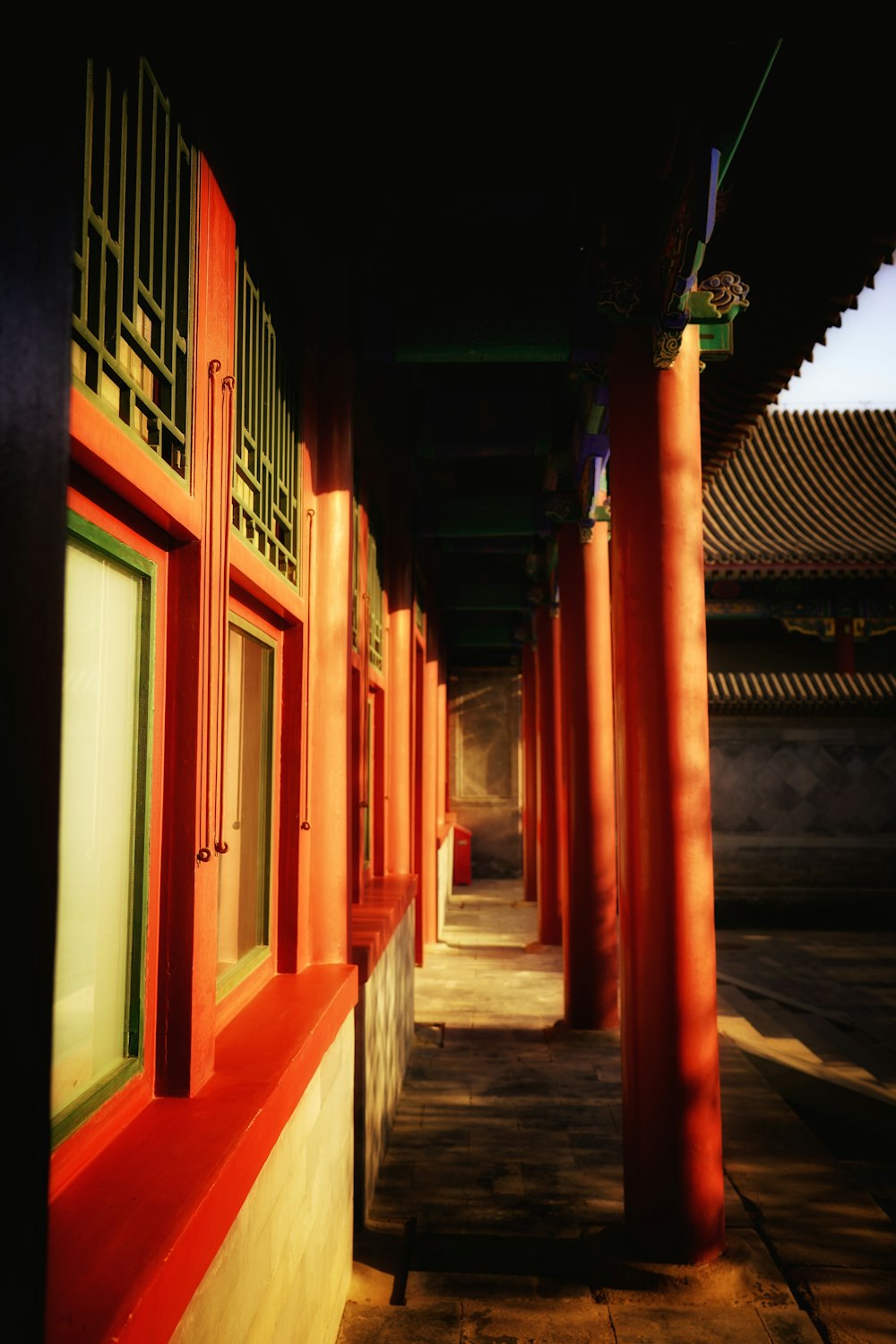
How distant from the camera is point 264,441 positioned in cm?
315

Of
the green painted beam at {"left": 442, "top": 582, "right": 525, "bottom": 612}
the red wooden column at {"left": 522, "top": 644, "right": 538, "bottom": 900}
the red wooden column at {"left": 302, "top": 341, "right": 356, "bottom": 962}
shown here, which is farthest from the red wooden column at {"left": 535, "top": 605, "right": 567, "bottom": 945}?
the red wooden column at {"left": 302, "top": 341, "right": 356, "bottom": 962}

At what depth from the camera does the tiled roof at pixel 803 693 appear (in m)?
13.8

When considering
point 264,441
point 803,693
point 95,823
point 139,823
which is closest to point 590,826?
point 264,441

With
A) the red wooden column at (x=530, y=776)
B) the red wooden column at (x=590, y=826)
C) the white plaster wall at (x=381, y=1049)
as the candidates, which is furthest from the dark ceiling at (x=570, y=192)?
the red wooden column at (x=530, y=776)

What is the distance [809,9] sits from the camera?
111 inches

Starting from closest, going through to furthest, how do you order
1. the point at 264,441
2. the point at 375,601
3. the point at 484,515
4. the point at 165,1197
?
the point at 165,1197 → the point at 264,441 → the point at 375,601 → the point at 484,515

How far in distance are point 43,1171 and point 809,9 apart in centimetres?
350

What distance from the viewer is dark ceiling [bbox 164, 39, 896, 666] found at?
3107mm

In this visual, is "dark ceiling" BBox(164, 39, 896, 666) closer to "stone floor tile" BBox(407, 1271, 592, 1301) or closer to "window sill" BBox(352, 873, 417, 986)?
"window sill" BBox(352, 873, 417, 986)

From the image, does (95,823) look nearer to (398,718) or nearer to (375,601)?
(375,601)

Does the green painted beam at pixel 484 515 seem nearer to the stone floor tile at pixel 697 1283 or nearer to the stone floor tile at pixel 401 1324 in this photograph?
the stone floor tile at pixel 697 1283

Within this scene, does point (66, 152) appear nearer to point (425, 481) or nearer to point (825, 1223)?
point (825, 1223)

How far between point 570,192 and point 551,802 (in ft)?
25.6

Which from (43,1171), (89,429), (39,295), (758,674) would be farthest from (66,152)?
(758,674)
